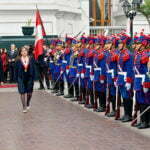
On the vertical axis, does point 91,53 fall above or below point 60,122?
above

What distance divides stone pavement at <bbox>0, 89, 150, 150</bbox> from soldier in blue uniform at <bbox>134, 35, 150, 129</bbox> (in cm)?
46

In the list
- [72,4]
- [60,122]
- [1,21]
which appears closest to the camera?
[60,122]

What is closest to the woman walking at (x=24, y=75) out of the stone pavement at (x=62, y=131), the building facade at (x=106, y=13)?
the stone pavement at (x=62, y=131)

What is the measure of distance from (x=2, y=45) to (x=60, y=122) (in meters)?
15.9

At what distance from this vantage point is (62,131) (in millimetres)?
14367

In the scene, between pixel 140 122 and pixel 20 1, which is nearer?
pixel 140 122

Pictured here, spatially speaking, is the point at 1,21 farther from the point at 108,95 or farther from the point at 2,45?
the point at 108,95

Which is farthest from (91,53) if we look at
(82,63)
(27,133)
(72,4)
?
(72,4)

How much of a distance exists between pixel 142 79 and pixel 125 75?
1001 millimetres

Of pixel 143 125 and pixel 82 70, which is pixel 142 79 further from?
pixel 82 70

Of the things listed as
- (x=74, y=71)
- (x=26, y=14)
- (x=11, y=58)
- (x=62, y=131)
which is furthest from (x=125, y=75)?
(x=26, y=14)

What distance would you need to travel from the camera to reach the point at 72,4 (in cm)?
4147

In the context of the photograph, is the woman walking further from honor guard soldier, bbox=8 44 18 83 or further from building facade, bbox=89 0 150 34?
building facade, bbox=89 0 150 34

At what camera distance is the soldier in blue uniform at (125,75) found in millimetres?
15156
